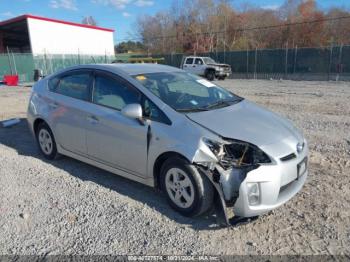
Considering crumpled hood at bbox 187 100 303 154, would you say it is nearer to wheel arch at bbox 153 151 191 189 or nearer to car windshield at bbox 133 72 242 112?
car windshield at bbox 133 72 242 112

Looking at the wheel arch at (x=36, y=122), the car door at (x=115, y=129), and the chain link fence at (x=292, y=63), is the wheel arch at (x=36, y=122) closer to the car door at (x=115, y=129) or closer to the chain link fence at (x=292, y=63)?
the car door at (x=115, y=129)

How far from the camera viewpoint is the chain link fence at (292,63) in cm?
2162

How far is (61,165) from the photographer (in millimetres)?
5016

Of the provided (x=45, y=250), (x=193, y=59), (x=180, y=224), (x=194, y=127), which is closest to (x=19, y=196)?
(x=45, y=250)

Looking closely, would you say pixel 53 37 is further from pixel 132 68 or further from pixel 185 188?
pixel 185 188

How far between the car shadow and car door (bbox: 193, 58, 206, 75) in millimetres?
17981

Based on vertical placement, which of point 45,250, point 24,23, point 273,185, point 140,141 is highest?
point 24,23

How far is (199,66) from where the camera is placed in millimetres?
23375

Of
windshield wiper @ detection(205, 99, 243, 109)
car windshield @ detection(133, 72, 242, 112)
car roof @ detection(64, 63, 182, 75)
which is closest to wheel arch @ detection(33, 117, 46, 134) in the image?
car roof @ detection(64, 63, 182, 75)

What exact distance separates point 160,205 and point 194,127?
1.06 metres

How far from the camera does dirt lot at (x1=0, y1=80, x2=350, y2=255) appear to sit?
2.94 meters

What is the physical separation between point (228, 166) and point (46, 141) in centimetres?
339

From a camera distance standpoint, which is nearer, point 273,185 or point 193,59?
point 273,185

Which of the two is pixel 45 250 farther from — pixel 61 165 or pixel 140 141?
pixel 61 165
